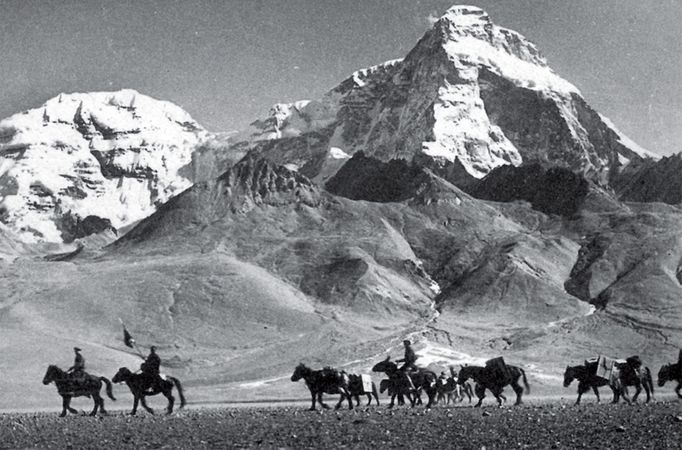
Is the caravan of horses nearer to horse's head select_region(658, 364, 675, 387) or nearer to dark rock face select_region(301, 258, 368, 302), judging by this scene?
horse's head select_region(658, 364, 675, 387)

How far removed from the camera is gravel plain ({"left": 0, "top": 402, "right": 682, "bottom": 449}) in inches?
1134

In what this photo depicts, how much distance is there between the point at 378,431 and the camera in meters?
33.2

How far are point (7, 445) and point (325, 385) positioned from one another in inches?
813

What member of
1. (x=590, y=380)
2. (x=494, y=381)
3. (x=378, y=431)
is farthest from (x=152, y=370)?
(x=590, y=380)

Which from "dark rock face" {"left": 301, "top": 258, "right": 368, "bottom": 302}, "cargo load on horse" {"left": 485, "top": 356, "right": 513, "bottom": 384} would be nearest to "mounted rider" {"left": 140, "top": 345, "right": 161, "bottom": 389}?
"cargo load on horse" {"left": 485, "top": 356, "right": 513, "bottom": 384}

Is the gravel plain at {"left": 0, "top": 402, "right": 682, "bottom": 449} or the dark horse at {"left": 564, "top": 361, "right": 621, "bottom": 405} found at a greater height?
the dark horse at {"left": 564, "top": 361, "right": 621, "bottom": 405}

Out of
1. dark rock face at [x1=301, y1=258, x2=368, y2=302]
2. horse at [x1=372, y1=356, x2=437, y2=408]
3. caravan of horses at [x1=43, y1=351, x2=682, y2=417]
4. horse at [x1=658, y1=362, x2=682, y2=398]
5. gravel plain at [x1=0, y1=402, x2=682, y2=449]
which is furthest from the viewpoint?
dark rock face at [x1=301, y1=258, x2=368, y2=302]

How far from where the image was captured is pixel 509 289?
7318 inches

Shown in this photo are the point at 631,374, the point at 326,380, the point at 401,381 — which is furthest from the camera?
the point at 631,374

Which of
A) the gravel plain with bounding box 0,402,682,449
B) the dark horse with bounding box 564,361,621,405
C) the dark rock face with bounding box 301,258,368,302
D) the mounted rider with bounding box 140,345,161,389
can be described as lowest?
the gravel plain with bounding box 0,402,682,449

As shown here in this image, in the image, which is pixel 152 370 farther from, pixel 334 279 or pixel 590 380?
pixel 334 279

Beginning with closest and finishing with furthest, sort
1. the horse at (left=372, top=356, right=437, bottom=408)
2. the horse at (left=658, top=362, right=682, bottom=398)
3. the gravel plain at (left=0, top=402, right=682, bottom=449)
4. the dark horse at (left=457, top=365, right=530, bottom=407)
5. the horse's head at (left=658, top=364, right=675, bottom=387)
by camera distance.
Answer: the gravel plain at (left=0, top=402, right=682, bottom=449)
the dark horse at (left=457, top=365, right=530, bottom=407)
the horse at (left=658, top=362, right=682, bottom=398)
the horse at (left=372, top=356, right=437, bottom=408)
the horse's head at (left=658, top=364, right=675, bottom=387)

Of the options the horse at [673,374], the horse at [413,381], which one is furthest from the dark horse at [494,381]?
the horse at [673,374]

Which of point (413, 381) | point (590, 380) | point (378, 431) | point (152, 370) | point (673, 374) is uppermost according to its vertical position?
point (152, 370)
